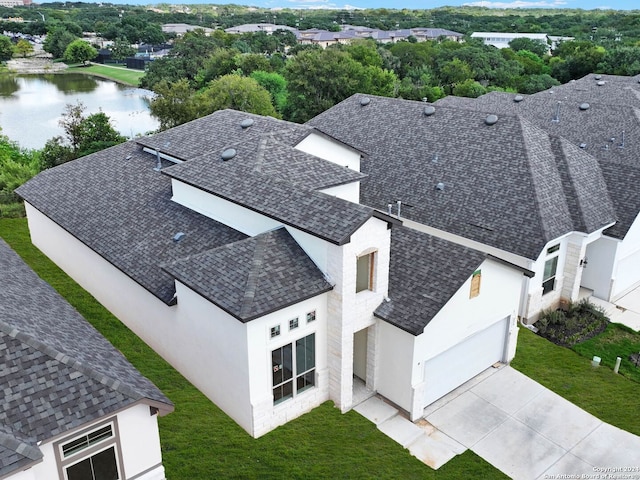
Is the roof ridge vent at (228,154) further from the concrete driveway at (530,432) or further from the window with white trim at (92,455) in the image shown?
the window with white trim at (92,455)

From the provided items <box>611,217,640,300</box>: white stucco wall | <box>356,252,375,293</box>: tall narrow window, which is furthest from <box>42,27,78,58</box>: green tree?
<box>356,252,375,293</box>: tall narrow window

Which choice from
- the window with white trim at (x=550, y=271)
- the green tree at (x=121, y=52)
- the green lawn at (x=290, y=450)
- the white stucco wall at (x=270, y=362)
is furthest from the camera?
the green tree at (x=121, y=52)

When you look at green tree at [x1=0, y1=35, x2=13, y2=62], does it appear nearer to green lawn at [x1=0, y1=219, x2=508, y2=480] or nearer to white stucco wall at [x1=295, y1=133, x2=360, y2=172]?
white stucco wall at [x1=295, y1=133, x2=360, y2=172]

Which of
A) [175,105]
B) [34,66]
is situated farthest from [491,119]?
[34,66]

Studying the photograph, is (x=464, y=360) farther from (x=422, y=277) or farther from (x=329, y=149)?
(x=329, y=149)

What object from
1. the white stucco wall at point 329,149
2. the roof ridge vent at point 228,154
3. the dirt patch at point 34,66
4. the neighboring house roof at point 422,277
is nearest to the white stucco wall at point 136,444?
the neighboring house roof at point 422,277

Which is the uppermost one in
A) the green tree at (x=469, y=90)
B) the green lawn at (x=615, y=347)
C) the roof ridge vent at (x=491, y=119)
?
the roof ridge vent at (x=491, y=119)

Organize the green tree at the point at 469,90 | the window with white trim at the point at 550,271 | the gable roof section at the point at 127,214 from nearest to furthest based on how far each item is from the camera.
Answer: the gable roof section at the point at 127,214, the window with white trim at the point at 550,271, the green tree at the point at 469,90
